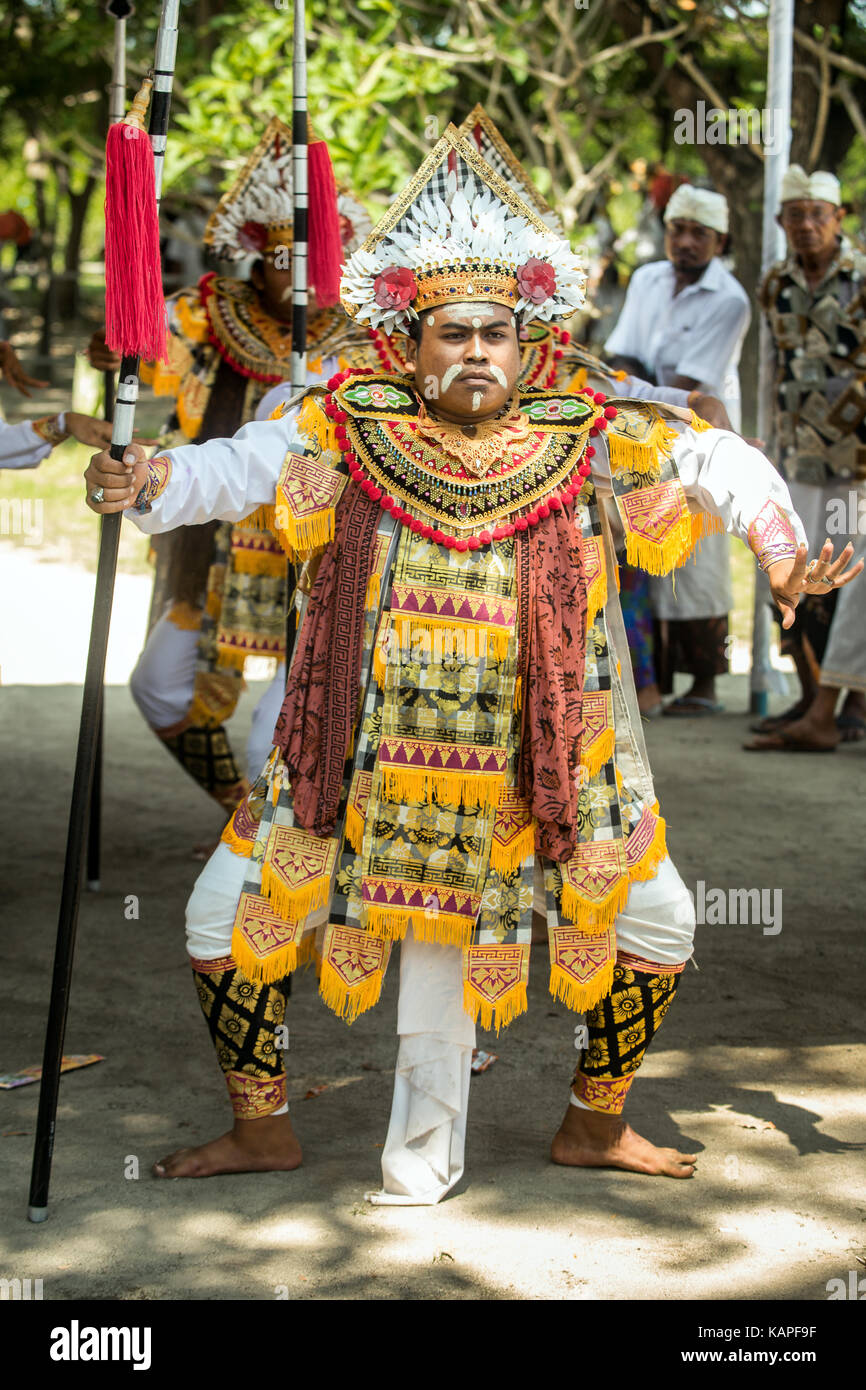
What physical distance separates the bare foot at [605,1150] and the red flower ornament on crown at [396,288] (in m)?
1.84

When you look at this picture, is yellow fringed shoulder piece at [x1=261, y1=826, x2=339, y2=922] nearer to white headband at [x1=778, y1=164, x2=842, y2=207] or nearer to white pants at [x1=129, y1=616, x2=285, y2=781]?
white pants at [x1=129, y1=616, x2=285, y2=781]

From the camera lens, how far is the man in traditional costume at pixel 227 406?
5.20 metres

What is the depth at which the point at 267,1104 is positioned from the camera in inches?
139

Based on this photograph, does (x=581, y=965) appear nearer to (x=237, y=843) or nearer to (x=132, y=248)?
(x=237, y=843)

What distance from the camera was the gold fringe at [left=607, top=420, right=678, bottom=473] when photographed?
11.3ft

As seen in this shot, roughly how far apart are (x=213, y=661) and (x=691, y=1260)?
9.56ft

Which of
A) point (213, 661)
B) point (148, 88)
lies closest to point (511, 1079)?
point (213, 661)

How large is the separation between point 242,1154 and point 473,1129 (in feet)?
2.00

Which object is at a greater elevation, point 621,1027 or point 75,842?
point 75,842

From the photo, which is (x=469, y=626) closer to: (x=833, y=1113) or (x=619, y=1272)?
(x=619, y=1272)

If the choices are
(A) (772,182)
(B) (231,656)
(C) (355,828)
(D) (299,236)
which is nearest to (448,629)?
(C) (355,828)

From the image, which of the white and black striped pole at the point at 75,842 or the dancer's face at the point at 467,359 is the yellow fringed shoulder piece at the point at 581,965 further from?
the dancer's face at the point at 467,359

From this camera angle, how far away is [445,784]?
3344mm

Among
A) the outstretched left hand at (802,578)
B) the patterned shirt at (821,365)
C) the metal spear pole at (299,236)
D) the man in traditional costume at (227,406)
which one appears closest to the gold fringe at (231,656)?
the man in traditional costume at (227,406)
